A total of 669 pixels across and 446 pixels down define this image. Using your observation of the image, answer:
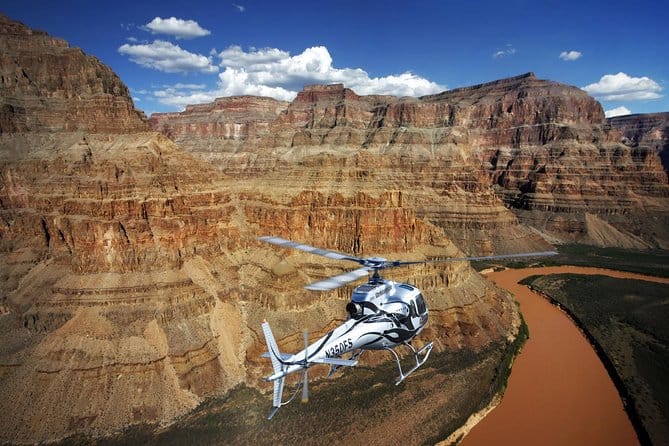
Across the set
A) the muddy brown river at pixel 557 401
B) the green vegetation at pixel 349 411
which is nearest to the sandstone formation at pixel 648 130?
the muddy brown river at pixel 557 401

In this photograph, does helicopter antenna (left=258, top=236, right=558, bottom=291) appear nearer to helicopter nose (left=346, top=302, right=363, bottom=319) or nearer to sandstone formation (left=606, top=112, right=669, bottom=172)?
helicopter nose (left=346, top=302, right=363, bottom=319)

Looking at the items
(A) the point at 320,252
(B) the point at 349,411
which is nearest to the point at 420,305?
(A) the point at 320,252

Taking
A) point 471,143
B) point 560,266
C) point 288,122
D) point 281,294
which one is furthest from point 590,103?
point 281,294

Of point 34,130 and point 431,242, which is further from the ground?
point 34,130

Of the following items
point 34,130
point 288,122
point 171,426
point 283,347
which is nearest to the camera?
point 171,426

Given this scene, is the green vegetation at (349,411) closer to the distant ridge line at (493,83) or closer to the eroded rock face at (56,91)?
the eroded rock face at (56,91)

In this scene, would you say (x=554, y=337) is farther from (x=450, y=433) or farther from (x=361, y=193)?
(x=361, y=193)
